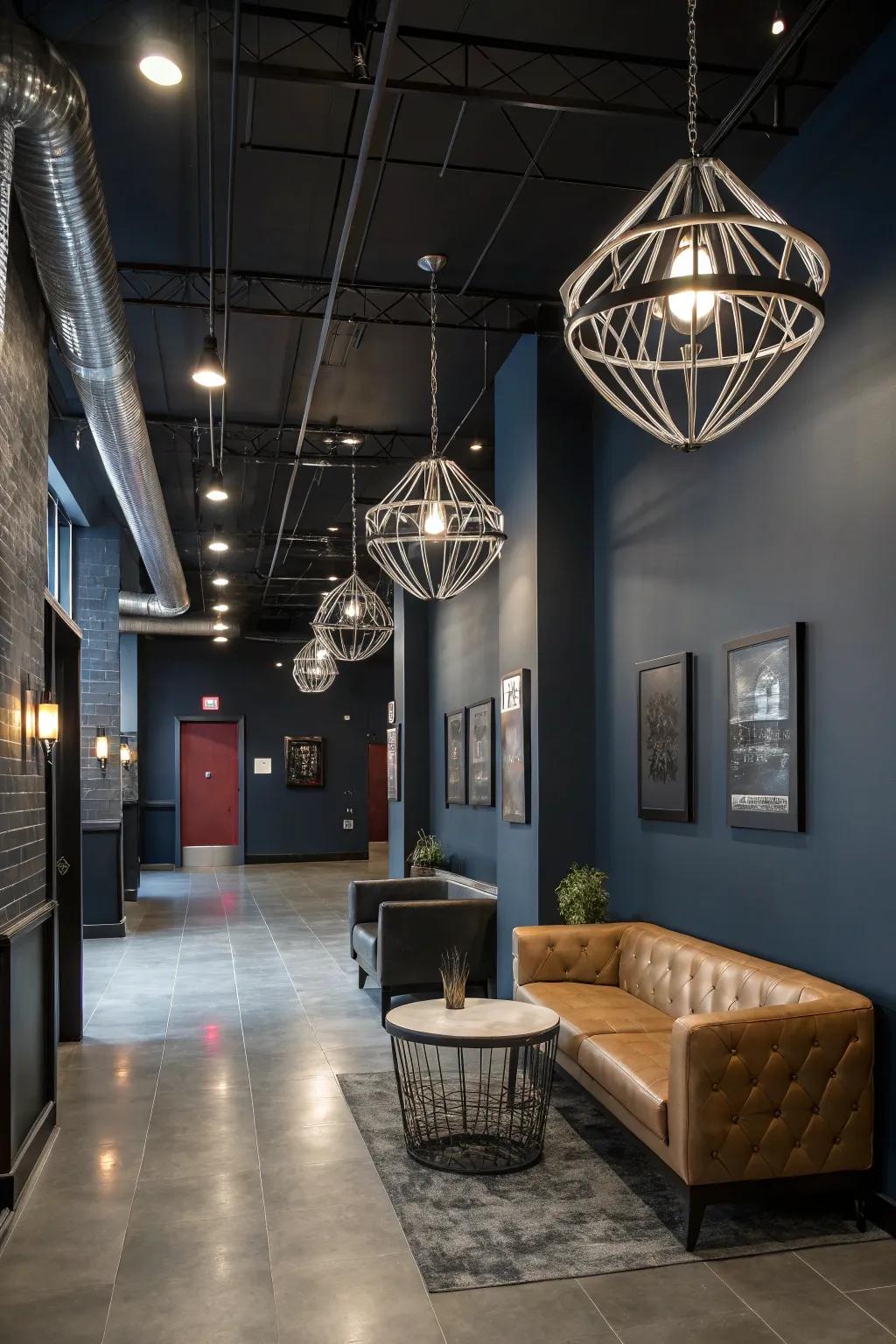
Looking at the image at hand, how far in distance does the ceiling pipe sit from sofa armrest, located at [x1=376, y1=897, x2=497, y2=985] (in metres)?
9.94

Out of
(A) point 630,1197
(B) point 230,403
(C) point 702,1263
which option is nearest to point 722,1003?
(A) point 630,1197

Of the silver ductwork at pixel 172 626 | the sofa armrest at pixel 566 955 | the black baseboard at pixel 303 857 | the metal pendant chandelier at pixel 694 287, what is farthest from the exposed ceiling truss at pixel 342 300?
the black baseboard at pixel 303 857

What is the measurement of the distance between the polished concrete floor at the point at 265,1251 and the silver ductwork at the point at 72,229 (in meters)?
3.45

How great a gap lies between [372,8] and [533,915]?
15.9 feet

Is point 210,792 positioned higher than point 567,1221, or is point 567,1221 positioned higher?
point 210,792

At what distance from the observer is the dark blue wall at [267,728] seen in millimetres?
19562

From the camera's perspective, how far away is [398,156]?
5.46 metres

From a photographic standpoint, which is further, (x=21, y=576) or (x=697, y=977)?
(x=697, y=977)

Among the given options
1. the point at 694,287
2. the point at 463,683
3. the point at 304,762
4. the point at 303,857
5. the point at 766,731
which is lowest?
the point at 303,857

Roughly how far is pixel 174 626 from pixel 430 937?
1122cm

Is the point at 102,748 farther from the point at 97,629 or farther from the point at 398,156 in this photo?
the point at 398,156

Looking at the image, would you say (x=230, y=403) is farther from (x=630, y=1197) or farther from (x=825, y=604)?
(x=630, y=1197)

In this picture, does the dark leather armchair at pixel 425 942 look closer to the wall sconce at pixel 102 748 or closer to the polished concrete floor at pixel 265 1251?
the polished concrete floor at pixel 265 1251

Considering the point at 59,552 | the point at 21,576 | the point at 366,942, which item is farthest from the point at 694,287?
the point at 59,552
